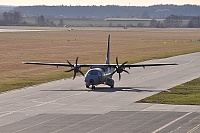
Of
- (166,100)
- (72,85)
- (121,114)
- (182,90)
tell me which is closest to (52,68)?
(72,85)

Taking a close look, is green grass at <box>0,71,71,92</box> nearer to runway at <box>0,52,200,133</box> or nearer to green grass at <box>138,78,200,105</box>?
runway at <box>0,52,200,133</box>

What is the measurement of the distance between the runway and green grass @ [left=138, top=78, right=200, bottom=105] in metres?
1.47

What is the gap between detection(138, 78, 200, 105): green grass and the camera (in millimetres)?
60231

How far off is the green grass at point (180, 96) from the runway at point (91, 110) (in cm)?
147

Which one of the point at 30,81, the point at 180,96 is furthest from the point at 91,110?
the point at 30,81

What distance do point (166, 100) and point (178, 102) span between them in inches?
56.5

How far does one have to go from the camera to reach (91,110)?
2149 inches

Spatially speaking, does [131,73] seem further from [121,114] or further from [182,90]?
[121,114]

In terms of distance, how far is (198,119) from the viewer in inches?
1965

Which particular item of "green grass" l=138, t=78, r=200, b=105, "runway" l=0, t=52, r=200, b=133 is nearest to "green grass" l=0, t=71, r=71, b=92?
"runway" l=0, t=52, r=200, b=133

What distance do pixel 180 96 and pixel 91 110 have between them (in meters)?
13.3

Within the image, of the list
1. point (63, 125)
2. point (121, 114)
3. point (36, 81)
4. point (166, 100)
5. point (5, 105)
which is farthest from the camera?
point (36, 81)

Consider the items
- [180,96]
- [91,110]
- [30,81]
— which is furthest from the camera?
[30,81]

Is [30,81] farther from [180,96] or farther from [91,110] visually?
[91,110]
